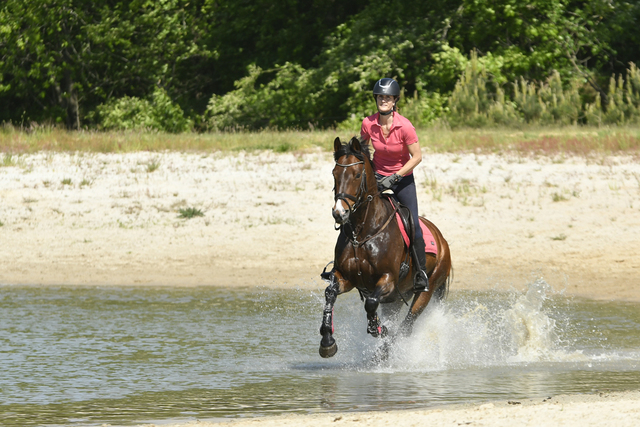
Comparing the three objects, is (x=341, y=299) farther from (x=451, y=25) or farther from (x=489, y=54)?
(x=451, y=25)

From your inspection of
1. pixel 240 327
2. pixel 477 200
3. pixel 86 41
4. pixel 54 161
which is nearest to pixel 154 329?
pixel 240 327

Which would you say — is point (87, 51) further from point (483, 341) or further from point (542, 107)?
point (483, 341)

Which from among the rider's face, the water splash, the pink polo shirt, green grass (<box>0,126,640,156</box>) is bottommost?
the water splash

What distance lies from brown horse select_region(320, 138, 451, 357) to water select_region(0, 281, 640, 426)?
2.13 feet

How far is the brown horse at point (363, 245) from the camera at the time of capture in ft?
27.1

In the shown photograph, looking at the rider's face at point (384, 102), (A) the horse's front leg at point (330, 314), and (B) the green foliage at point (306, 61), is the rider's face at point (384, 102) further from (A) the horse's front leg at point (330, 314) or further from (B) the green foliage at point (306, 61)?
(B) the green foliage at point (306, 61)

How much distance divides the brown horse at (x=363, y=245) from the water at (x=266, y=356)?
65cm

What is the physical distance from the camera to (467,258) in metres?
14.9

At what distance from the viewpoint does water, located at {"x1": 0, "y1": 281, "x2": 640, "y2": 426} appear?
7.44 metres

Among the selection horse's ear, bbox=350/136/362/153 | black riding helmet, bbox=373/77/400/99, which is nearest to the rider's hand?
horse's ear, bbox=350/136/362/153

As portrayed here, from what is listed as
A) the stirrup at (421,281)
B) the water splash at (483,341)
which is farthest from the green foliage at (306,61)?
the stirrup at (421,281)

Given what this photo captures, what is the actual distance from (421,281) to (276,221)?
7.31 meters

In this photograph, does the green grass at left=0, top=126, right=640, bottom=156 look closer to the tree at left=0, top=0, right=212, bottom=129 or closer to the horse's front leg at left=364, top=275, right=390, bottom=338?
the horse's front leg at left=364, top=275, right=390, bottom=338

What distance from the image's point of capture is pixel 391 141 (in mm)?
8695
